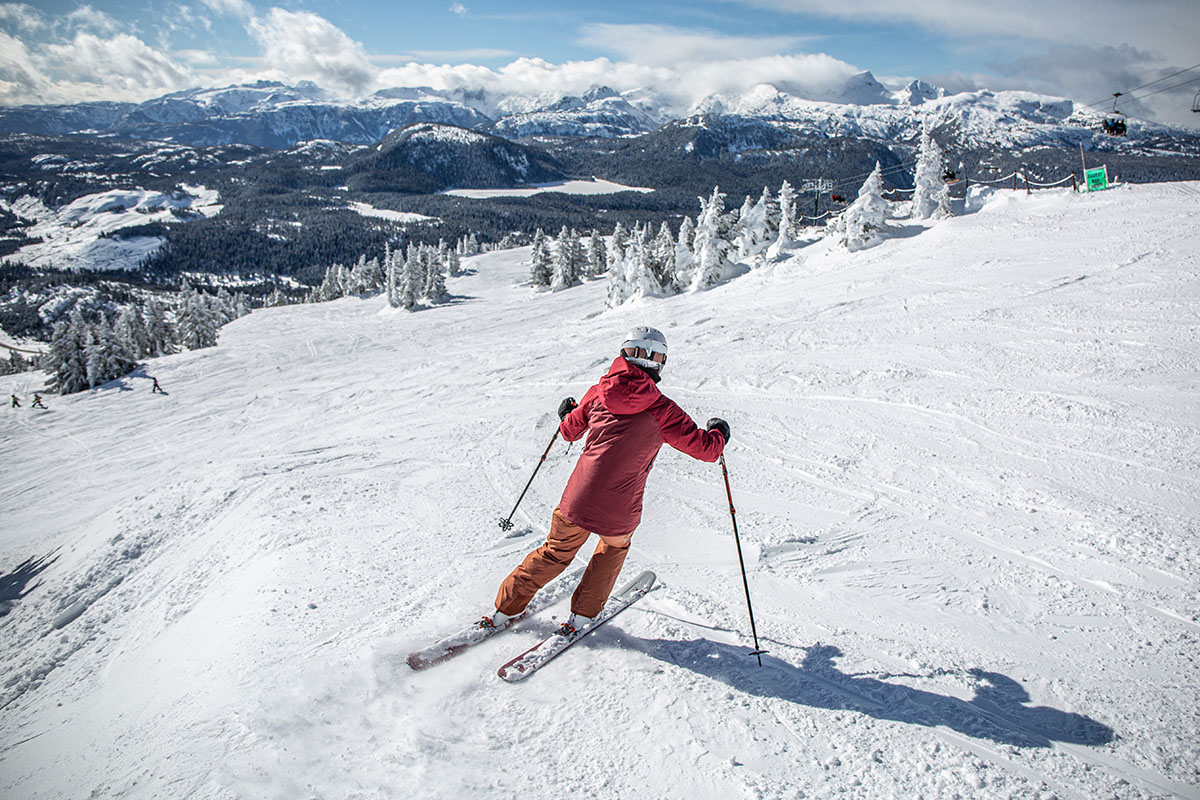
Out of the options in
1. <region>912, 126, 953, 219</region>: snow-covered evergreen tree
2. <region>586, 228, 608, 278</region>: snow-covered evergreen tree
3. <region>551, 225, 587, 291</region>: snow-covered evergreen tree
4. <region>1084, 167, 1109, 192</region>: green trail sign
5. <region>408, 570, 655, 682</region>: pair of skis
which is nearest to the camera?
<region>408, 570, 655, 682</region>: pair of skis

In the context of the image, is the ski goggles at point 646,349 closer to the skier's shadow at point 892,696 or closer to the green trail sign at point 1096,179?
the skier's shadow at point 892,696

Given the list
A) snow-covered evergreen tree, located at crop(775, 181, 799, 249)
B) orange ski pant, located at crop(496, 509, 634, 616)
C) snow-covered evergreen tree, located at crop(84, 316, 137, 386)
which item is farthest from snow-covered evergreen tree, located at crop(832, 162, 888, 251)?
snow-covered evergreen tree, located at crop(84, 316, 137, 386)

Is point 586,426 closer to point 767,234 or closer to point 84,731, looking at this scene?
point 84,731

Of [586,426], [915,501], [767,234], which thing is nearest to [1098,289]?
[915,501]

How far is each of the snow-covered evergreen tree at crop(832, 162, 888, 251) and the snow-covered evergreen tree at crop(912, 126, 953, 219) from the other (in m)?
3.90

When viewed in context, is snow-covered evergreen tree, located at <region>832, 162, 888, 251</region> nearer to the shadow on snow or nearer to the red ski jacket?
the red ski jacket

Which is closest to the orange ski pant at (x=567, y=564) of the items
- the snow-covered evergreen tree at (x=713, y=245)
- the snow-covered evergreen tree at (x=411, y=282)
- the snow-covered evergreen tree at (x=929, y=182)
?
the snow-covered evergreen tree at (x=713, y=245)

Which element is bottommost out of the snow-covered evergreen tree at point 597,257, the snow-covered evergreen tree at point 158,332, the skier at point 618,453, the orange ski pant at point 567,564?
the snow-covered evergreen tree at point 158,332

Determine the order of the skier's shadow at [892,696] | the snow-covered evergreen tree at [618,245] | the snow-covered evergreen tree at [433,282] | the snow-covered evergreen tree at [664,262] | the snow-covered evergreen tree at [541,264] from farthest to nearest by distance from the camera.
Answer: the snow-covered evergreen tree at [541,264] → the snow-covered evergreen tree at [433,282] → the snow-covered evergreen tree at [618,245] → the snow-covered evergreen tree at [664,262] → the skier's shadow at [892,696]

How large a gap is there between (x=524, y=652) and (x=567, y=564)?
0.68 metres

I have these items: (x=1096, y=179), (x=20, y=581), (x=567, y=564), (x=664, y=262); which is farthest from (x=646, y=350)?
(x=664, y=262)

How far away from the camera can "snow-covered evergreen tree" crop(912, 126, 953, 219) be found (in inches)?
1226

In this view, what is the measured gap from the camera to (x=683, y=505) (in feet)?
22.3

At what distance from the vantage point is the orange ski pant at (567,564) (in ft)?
13.7
